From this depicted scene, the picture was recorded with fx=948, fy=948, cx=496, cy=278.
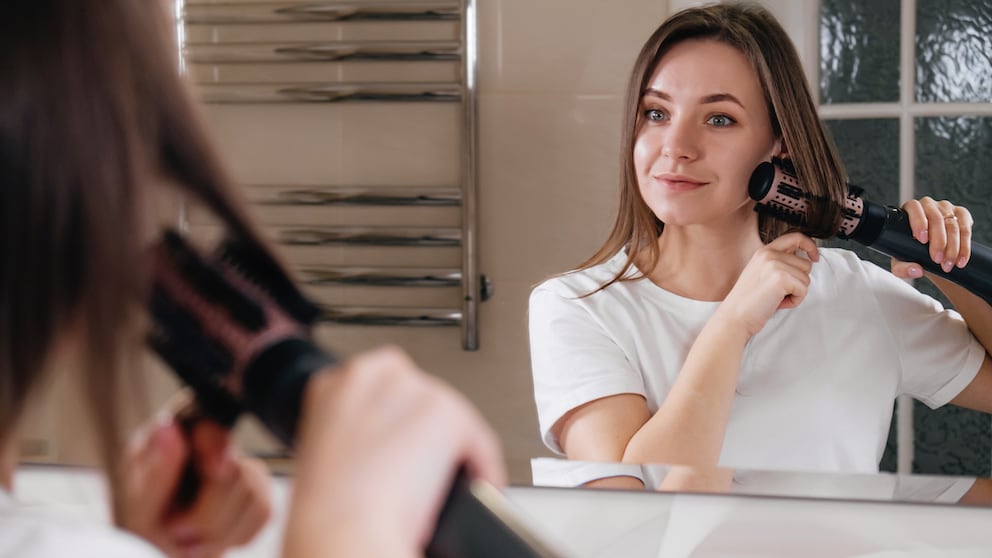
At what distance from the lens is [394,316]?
70cm

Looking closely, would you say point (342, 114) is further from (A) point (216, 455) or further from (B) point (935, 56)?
(B) point (935, 56)

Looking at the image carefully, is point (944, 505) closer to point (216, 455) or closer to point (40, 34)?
point (216, 455)

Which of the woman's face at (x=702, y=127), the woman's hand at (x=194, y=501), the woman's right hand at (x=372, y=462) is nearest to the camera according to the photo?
the woman's right hand at (x=372, y=462)

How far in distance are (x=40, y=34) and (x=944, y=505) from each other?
28.9 inches

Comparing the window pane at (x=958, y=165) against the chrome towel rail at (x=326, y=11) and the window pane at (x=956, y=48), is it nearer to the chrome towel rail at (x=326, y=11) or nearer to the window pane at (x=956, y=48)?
the window pane at (x=956, y=48)

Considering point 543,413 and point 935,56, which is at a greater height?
point 935,56

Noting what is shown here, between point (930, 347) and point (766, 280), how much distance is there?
15 centimetres

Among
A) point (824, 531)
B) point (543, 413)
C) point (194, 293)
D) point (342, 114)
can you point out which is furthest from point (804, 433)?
point (194, 293)

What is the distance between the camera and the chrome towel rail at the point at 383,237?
69cm

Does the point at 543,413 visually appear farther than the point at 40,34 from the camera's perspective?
Yes

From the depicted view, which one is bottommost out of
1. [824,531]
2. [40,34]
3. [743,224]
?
[824,531]

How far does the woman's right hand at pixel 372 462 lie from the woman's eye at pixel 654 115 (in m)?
0.39

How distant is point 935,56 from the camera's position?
709 millimetres

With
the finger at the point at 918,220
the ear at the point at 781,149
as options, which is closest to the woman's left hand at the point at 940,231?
the finger at the point at 918,220
